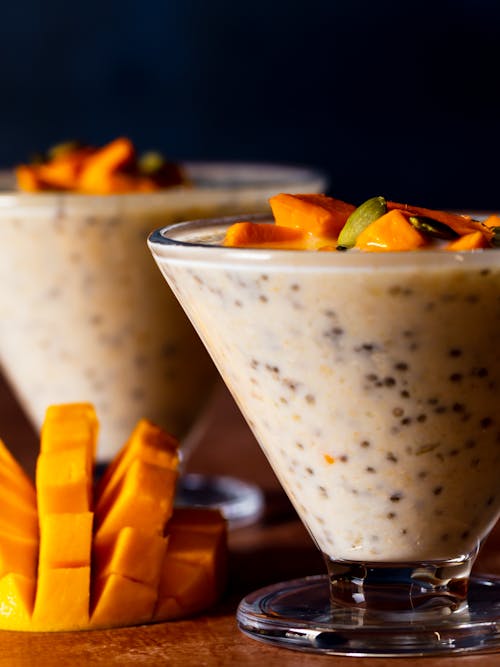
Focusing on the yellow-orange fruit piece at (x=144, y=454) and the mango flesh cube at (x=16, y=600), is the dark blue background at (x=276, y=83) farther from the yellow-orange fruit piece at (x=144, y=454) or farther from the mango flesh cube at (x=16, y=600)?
the mango flesh cube at (x=16, y=600)

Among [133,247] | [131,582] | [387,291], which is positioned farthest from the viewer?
[133,247]

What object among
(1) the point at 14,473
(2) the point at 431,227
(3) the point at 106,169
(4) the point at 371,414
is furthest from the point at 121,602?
(3) the point at 106,169

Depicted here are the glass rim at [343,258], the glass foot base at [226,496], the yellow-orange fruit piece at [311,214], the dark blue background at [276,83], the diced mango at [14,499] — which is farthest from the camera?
the dark blue background at [276,83]

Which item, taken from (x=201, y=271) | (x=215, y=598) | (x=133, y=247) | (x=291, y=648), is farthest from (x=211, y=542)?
(x=133, y=247)

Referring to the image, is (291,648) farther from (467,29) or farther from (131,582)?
(467,29)

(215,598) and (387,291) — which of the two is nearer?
(387,291)

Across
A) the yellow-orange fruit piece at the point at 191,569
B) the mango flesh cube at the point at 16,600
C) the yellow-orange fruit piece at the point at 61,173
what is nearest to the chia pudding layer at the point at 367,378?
the yellow-orange fruit piece at the point at 191,569
